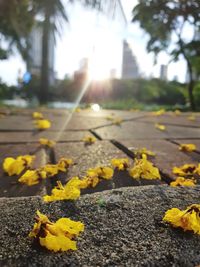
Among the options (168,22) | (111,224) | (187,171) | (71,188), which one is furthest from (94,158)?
(168,22)

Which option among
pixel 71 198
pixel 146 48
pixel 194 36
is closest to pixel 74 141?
pixel 71 198

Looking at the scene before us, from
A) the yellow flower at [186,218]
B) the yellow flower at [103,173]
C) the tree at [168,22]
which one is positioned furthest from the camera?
the tree at [168,22]

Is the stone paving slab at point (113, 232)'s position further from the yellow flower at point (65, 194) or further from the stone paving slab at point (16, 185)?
the stone paving slab at point (16, 185)

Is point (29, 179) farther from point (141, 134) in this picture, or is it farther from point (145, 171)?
point (141, 134)

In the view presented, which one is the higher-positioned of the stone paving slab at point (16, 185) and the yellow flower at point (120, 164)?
the yellow flower at point (120, 164)

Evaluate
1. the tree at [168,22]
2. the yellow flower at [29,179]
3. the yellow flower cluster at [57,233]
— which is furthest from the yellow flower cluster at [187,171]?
the tree at [168,22]

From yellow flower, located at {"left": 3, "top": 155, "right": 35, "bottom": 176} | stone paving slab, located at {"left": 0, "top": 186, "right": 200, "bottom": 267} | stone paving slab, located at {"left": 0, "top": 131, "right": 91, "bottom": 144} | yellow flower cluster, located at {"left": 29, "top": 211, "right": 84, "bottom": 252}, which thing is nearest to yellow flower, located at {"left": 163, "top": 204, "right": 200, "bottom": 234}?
stone paving slab, located at {"left": 0, "top": 186, "right": 200, "bottom": 267}

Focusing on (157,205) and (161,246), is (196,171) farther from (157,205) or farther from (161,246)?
(161,246)
